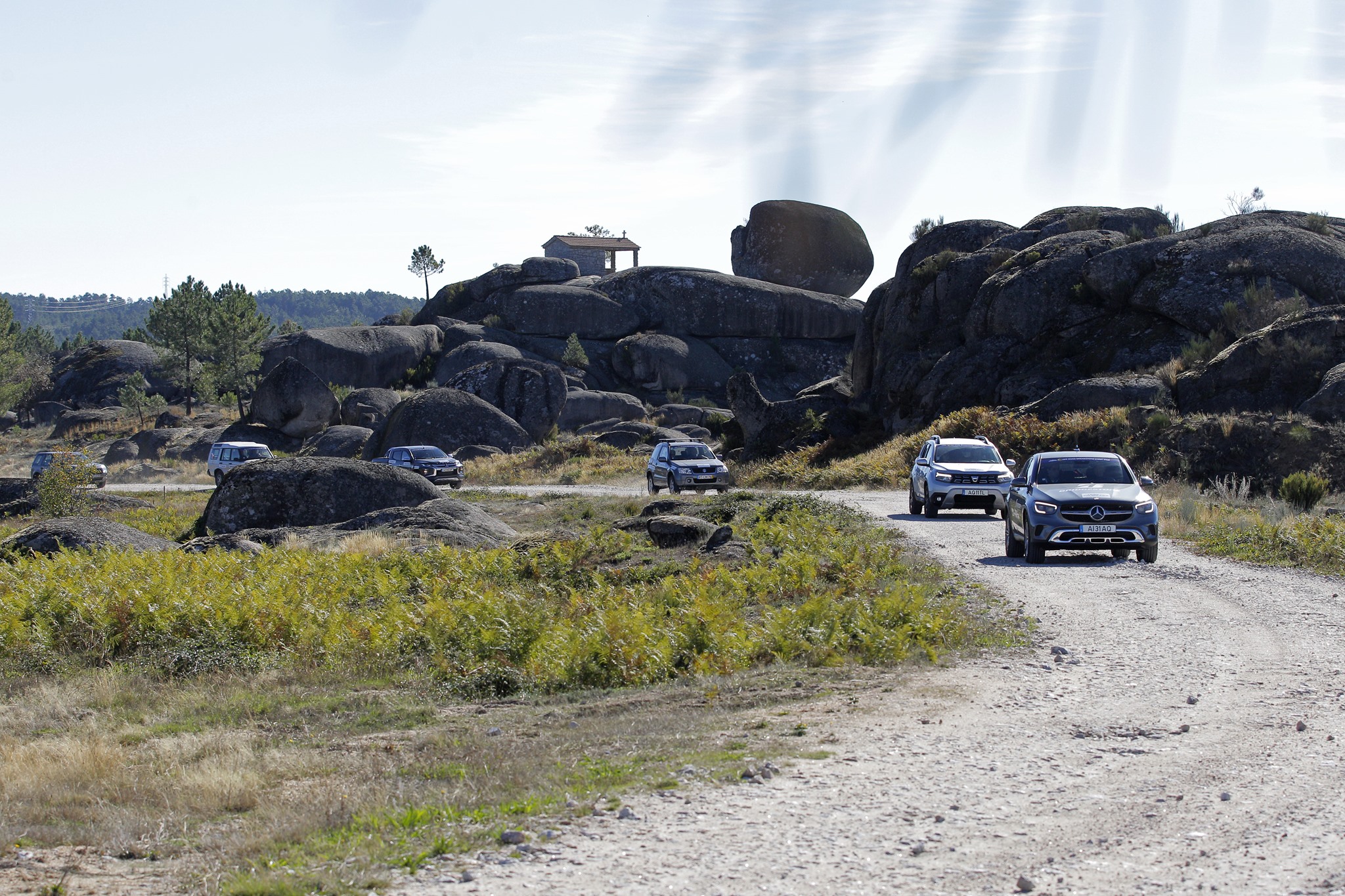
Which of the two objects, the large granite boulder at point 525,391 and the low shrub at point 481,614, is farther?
the large granite boulder at point 525,391

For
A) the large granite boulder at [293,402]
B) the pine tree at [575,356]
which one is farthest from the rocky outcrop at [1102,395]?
the pine tree at [575,356]

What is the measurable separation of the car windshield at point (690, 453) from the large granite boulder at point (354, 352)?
140 feet

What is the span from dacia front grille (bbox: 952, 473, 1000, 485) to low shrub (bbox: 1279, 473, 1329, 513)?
17.9 feet

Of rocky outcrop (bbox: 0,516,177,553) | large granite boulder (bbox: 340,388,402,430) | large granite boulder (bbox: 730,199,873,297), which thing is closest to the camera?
rocky outcrop (bbox: 0,516,177,553)

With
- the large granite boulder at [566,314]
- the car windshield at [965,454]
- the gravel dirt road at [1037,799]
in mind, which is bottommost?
the gravel dirt road at [1037,799]

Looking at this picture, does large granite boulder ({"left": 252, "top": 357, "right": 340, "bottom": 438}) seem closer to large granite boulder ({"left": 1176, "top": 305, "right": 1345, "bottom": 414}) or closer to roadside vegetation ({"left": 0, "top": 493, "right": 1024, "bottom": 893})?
large granite boulder ({"left": 1176, "top": 305, "right": 1345, "bottom": 414})

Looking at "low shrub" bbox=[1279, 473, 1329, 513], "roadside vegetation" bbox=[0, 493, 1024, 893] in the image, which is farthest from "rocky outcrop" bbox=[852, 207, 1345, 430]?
"roadside vegetation" bbox=[0, 493, 1024, 893]

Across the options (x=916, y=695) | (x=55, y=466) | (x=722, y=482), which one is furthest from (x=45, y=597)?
(x=722, y=482)

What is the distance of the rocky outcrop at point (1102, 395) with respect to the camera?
36.8 m

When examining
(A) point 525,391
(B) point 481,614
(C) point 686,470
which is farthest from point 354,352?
(B) point 481,614

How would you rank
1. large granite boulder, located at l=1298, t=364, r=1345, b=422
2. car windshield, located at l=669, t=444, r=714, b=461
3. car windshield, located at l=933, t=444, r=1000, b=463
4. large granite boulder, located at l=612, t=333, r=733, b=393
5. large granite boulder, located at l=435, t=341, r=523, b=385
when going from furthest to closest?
large granite boulder, located at l=612, t=333, r=733, b=393 < large granite boulder, located at l=435, t=341, r=523, b=385 < car windshield, located at l=669, t=444, r=714, b=461 < large granite boulder, located at l=1298, t=364, r=1345, b=422 < car windshield, located at l=933, t=444, r=1000, b=463

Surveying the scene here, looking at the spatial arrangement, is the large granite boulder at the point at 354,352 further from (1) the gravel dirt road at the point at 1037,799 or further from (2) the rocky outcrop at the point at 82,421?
(1) the gravel dirt road at the point at 1037,799

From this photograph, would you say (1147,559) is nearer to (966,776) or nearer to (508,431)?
(966,776)

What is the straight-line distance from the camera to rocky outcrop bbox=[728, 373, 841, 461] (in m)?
47.3
